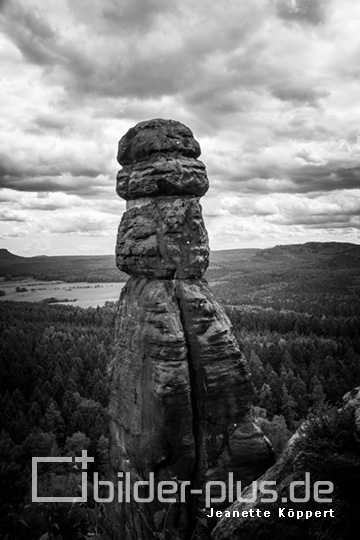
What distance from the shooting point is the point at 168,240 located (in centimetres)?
1888

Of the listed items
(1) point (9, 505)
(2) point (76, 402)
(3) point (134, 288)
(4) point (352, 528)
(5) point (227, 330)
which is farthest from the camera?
(2) point (76, 402)

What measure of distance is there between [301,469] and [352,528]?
6.76 feet

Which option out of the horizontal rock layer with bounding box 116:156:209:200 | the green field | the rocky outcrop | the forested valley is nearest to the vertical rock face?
the horizontal rock layer with bounding box 116:156:209:200

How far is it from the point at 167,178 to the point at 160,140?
2204 millimetres

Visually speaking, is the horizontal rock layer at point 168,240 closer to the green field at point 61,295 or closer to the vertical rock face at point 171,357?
the vertical rock face at point 171,357

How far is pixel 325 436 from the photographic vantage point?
1201 centimetres

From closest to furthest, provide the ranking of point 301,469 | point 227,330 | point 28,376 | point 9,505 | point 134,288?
point 301,469 < point 227,330 < point 134,288 < point 9,505 < point 28,376

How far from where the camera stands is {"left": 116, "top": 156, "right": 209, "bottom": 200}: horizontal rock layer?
62.7 ft

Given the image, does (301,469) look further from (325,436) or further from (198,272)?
(198,272)

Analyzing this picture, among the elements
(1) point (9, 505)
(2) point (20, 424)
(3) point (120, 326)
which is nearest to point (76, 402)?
(2) point (20, 424)

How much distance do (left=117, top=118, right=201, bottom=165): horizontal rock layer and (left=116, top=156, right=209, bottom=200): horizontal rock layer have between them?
18.2 inches

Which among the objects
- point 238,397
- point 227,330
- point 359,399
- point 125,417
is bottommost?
point 125,417

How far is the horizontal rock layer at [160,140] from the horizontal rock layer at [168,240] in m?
2.55

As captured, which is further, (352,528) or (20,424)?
(20,424)
